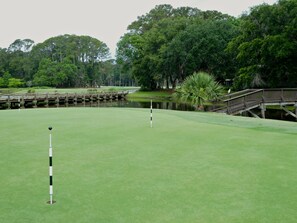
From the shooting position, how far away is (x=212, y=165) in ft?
21.4

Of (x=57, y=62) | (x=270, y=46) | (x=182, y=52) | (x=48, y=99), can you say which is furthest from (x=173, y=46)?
(x=57, y=62)

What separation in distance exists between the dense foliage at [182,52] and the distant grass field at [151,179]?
26.5 m

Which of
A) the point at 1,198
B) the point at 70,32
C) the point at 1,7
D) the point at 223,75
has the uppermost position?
the point at 70,32

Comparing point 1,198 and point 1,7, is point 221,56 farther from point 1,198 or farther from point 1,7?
point 1,198

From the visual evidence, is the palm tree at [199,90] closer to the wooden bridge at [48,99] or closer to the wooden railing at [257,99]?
the wooden railing at [257,99]

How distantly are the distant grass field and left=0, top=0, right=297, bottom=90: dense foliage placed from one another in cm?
2649

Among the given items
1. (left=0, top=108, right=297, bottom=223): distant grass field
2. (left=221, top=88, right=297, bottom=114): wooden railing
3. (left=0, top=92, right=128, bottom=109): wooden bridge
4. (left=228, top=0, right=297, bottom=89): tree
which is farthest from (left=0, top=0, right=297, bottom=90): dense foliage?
(left=0, top=108, right=297, bottom=223): distant grass field

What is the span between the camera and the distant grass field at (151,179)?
421 cm

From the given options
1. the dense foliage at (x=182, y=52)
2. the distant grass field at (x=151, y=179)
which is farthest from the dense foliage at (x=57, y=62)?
the distant grass field at (x=151, y=179)

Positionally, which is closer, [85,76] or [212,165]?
[212,165]

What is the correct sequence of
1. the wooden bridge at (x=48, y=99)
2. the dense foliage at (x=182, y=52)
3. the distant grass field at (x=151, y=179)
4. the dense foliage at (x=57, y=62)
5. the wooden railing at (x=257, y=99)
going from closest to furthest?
the distant grass field at (x=151, y=179)
the wooden railing at (x=257, y=99)
the dense foliage at (x=182, y=52)
the wooden bridge at (x=48, y=99)
the dense foliage at (x=57, y=62)

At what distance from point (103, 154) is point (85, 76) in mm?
96299

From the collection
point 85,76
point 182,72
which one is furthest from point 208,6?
point 85,76

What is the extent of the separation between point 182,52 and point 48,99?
21.0 meters
